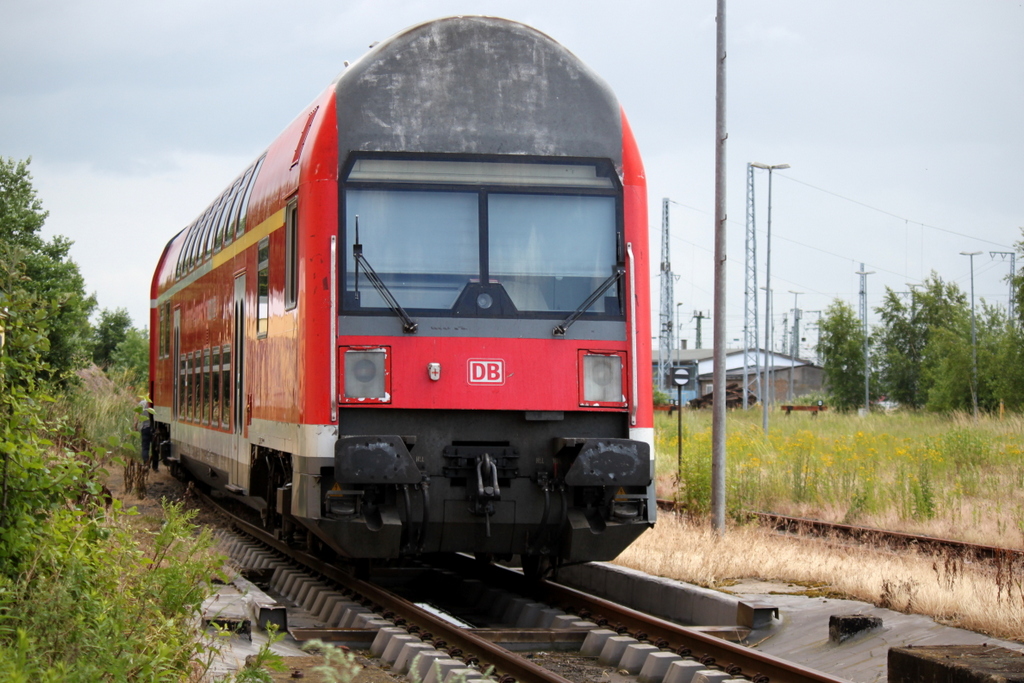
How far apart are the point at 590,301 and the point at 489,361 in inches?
32.9

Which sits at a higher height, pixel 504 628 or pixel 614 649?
pixel 614 649

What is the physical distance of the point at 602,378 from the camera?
8.51 m

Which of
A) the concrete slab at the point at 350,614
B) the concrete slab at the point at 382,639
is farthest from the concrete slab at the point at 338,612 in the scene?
the concrete slab at the point at 382,639

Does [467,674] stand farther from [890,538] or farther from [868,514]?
[868,514]

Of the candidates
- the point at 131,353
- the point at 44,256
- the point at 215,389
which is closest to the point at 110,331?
the point at 131,353

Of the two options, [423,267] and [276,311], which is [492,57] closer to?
[423,267]

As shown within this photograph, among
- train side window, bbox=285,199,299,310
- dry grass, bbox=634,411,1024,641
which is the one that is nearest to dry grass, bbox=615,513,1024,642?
dry grass, bbox=634,411,1024,641

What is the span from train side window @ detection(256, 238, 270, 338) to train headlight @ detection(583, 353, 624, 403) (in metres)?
2.82

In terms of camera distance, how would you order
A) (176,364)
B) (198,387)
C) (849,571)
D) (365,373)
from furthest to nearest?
(176,364), (198,387), (849,571), (365,373)

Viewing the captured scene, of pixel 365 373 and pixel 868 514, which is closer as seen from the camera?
pixel 365 373

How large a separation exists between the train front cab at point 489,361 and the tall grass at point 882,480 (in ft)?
19.8

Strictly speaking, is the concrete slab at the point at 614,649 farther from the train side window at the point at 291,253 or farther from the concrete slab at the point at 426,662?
the train side window at the point at 291,253

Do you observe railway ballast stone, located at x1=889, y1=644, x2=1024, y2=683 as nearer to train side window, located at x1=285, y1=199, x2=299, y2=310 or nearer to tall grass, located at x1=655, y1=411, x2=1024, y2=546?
train side window, located at x1=285, y1=199, x2=299, y2=310

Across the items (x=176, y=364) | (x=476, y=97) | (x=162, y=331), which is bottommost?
(x=176, y=364)
